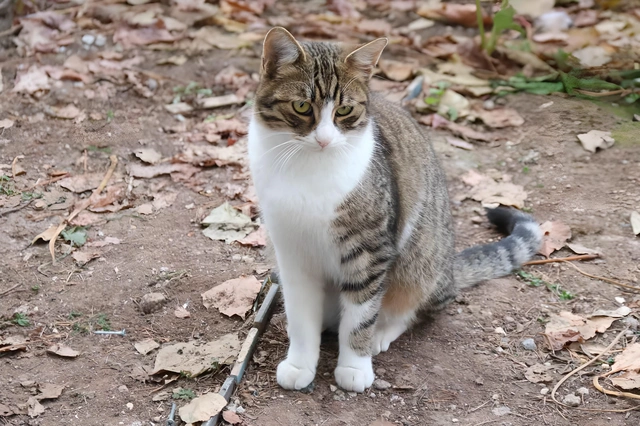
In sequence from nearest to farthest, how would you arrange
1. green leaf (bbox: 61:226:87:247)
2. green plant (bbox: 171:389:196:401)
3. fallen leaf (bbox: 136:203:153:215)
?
green plant (bbox: 171:389:196:401)
green leaf (bbox: 61:226:87:247)
fallen leaf (bbox: 136:203:153:215)

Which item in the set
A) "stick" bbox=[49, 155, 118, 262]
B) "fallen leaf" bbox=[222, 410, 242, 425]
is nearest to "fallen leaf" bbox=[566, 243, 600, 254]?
"fallen leaf" bbox=[222, 410, 242, 425]

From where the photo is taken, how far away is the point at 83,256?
386 cm

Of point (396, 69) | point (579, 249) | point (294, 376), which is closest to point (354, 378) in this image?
point (294, 376)

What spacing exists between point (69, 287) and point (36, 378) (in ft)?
2.24

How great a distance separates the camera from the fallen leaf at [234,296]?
11.5 ft

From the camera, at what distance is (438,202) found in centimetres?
350

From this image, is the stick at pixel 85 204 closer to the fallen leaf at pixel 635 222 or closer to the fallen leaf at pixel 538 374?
the fallen leaf at pixel 538 374

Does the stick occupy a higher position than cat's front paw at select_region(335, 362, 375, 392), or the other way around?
cat's front paw at select_region(335, 362, 375, 392)

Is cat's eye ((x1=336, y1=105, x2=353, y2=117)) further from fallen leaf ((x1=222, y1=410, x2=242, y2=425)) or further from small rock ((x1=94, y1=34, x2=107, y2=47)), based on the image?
small rock ((x1=94, y1=34, x2=107, y2=47))

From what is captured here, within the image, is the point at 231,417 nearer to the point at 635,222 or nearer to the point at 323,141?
the point at 323,141

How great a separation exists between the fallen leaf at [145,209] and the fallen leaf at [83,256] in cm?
49

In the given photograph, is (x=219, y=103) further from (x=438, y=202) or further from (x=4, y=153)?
(x=438, y=202)

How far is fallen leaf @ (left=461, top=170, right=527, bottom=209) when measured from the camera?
4430 millimetres

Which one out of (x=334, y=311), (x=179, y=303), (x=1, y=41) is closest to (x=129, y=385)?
(x=179, y=303)
